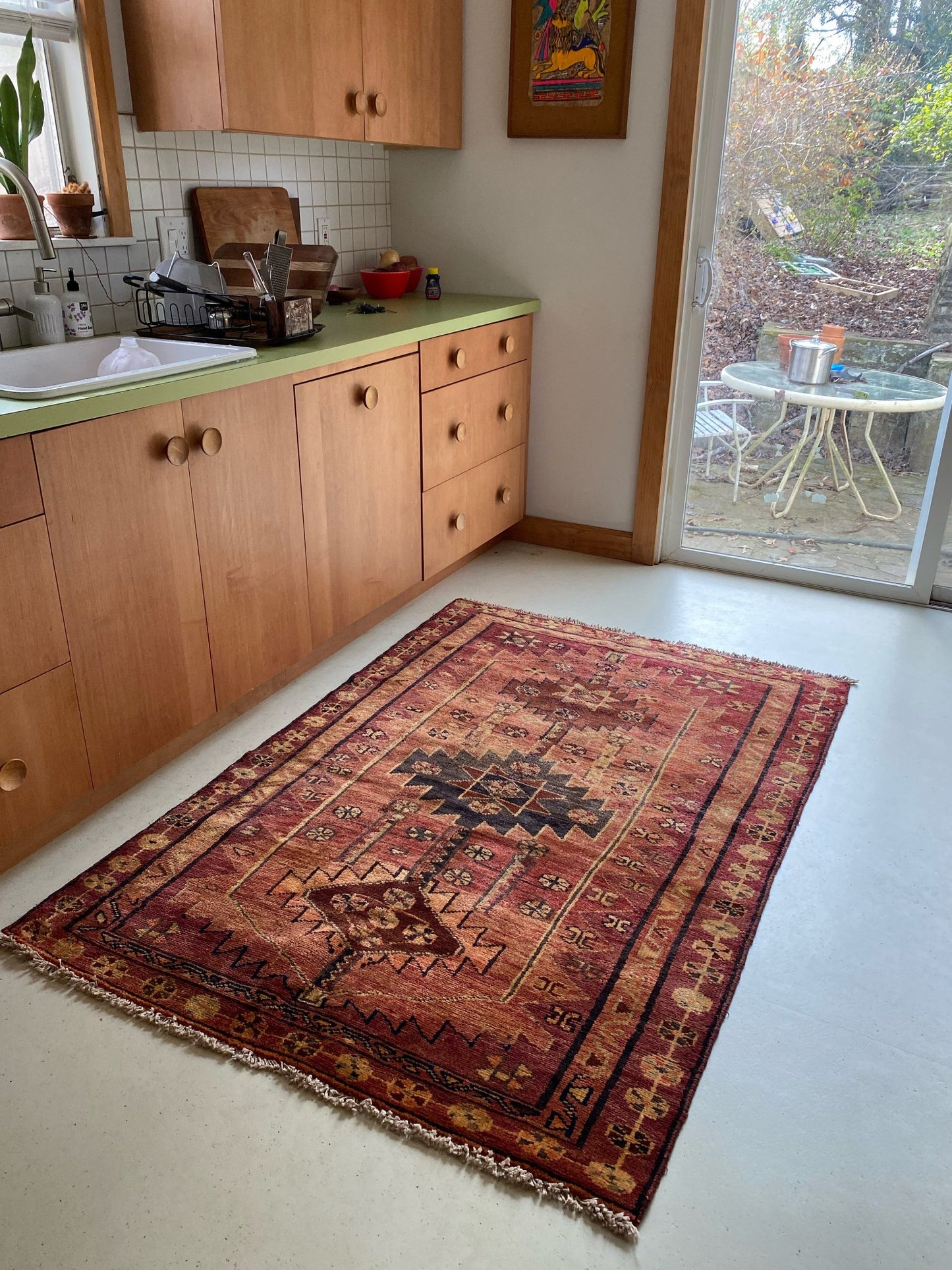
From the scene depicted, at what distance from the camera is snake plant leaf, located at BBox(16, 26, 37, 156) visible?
85.8 inches

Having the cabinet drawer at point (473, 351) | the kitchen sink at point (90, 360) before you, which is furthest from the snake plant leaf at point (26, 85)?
the cabinet drawer at point (473, 351)

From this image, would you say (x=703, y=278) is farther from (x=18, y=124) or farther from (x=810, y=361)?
(x=18, y=124)

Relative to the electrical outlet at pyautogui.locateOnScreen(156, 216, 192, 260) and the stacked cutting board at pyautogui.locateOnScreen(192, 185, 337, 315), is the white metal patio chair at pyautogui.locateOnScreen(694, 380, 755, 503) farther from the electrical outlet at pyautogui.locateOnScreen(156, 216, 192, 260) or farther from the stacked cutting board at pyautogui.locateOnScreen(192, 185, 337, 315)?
the electrical outlet at pyautogui.locateOnScreen(156, 216, 192, 260)

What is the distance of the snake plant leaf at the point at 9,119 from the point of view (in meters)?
2.21

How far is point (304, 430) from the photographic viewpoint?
2.37 m

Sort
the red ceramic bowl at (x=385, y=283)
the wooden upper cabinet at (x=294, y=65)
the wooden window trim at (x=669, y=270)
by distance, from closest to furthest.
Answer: the wooden upper cabinet at (x=294, y=65), the wooden window trim at (x=669, y=270), the red ceramic bowl at (x=385, y=283)

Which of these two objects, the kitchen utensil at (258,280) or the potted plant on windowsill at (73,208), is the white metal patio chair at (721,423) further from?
the potted plant on windowsill at (73,208)

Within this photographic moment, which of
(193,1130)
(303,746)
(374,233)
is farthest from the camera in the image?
(374,233)

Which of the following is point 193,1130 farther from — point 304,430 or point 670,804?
point 304,430

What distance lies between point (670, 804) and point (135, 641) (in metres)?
1.19

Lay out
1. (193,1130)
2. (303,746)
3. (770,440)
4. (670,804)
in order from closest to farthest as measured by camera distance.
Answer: (193,1130) → (670,804) → (303,746) → (770,440)

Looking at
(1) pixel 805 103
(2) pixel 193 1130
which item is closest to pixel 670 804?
(2) pixel 193 1130

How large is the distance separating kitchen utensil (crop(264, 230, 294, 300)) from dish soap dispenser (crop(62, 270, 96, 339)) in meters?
0.45

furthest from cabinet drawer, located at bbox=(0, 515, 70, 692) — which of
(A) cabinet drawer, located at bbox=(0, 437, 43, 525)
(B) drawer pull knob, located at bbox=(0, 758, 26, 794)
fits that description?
(B) drawer pull knob, located at bbox=(0, 758, 26, 794)
